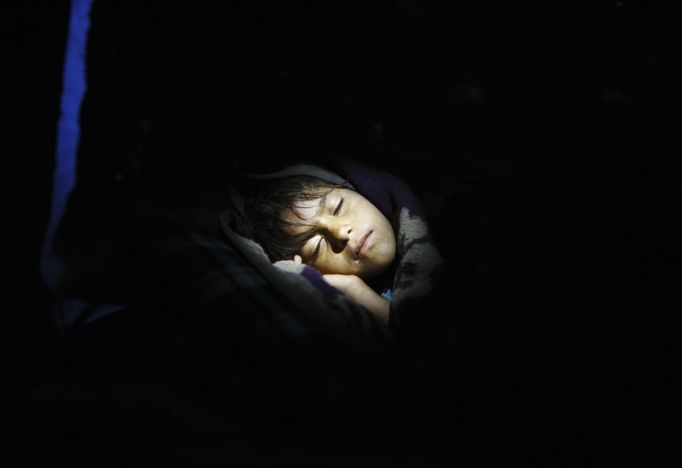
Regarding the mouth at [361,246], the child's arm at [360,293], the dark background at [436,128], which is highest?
the dark background at [436,128]

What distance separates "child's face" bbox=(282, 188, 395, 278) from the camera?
61.3 inches

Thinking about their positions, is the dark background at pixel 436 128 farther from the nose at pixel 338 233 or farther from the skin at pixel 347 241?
the nose at pixel 338 233

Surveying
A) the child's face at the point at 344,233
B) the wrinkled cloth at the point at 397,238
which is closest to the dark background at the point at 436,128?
A: the wrinkled cloth at the point at 397,238

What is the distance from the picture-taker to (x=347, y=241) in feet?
5.13

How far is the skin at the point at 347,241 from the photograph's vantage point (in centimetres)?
155

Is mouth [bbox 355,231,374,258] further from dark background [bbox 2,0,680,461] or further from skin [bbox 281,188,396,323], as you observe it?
dark background [bbox 2,0,680,461]

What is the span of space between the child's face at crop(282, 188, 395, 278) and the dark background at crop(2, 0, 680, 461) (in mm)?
258

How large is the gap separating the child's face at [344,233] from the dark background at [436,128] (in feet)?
0.85

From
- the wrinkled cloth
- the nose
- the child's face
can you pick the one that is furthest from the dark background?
the nose

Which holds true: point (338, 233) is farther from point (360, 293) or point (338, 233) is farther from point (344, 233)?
point (360, 293)

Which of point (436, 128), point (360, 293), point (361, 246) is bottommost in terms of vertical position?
point (360, 293)

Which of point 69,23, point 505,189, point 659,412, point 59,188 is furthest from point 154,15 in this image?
point 659,412

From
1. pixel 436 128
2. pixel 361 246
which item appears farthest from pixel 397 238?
pixel 436 128

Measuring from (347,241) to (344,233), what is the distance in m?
0.04
